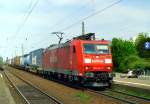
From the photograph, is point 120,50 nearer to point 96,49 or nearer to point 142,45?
point 142,45

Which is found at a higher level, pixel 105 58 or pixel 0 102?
pixel 105 58

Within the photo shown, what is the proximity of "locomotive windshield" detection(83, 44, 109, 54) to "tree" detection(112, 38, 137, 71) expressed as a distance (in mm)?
51459

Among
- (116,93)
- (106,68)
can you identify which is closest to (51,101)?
(116,93)

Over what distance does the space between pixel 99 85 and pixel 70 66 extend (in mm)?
2923

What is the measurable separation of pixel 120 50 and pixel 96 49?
196 ft

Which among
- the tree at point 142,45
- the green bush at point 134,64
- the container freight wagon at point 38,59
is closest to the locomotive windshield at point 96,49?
the container freight wagon at point 38,59

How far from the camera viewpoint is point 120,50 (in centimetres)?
8406

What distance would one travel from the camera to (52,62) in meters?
35.2

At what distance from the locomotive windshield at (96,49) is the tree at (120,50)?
51.5 m

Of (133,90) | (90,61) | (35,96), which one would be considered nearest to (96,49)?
(90,61)

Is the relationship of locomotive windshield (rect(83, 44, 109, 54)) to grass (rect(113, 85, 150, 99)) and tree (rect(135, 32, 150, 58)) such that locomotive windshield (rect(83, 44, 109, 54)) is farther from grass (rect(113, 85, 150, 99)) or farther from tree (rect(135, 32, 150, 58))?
tree (rect(135, 32, 150, 58))

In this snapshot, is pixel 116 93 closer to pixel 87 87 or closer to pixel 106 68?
pixel 106 68

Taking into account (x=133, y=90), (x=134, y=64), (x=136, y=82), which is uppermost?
(x=134, y=64)

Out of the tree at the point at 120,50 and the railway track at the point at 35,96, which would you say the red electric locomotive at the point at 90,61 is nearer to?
the railway track at the point at 35,96
